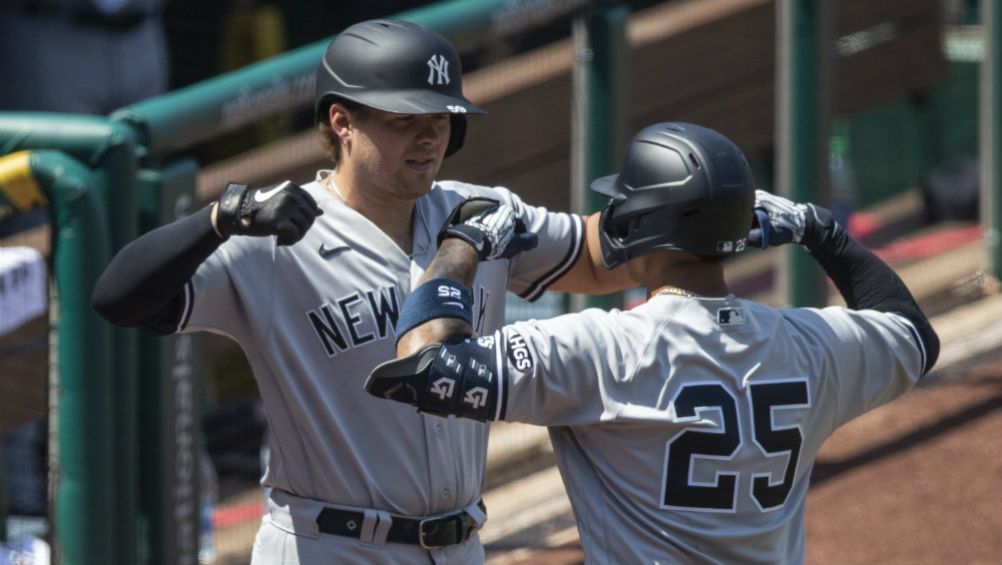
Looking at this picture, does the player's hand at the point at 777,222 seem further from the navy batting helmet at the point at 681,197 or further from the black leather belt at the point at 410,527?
the black leather belt at the point at 410,527

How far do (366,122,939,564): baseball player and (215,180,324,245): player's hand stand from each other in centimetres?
23

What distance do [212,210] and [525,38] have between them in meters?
1.93

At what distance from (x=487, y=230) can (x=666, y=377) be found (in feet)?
1.20

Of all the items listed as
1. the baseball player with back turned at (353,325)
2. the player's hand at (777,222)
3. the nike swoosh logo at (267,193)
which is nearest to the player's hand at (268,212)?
the nike swoosh logo at (267,193)

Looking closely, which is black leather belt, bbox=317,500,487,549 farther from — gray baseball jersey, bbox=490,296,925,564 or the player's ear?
the player's ear

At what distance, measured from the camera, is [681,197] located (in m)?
2.39

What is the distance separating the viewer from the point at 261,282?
8.88 ft

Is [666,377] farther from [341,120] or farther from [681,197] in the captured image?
[341,120]

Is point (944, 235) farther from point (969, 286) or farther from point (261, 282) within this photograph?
point (261, 282)

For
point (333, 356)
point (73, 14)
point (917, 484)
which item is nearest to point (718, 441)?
point (333, 356)

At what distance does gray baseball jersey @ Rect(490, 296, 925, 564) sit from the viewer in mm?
2346

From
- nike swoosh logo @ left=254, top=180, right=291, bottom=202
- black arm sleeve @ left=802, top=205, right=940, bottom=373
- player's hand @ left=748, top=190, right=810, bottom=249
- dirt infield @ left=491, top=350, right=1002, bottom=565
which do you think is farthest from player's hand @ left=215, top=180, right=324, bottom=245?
dirt infield @ left=491, top=350, right=1002, bottom=565

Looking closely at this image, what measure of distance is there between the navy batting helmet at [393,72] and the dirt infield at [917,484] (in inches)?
67.1

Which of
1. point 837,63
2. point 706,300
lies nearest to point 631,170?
point 706,300
